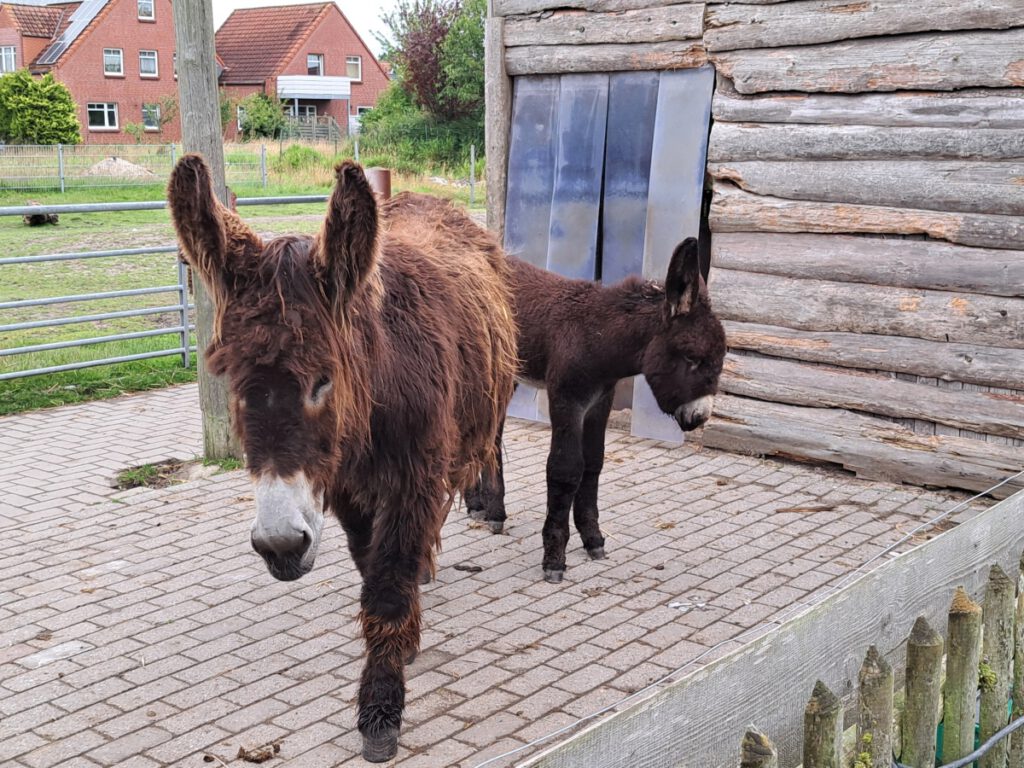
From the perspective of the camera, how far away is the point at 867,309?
24.5 feet

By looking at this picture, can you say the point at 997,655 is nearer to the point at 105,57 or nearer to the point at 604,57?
the point at 604,57

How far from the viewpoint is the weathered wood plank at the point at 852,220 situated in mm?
6910

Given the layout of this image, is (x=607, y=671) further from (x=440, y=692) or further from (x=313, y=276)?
(x=313, y=276)

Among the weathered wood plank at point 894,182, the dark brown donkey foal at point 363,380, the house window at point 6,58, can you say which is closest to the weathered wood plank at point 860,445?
the weathered wood plank at point 894,182

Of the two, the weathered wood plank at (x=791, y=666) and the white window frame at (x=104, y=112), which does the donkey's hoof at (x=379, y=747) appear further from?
the white window frame at (x=104, y=112)

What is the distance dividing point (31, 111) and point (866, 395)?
3540 centimetres

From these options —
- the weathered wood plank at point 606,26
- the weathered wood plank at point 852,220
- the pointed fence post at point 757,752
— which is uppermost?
the weathered wood plank at point 606,26

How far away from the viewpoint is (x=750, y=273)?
8.12 m

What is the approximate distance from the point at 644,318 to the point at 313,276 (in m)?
2.78

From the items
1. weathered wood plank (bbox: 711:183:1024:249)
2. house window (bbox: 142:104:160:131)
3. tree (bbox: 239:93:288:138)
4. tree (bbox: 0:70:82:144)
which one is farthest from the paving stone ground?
house window (bbox: 142:104:160:131)

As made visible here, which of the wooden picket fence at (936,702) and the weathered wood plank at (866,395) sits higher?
the wooden picket fence at (936,702)

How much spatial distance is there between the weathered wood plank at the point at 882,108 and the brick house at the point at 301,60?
158ft

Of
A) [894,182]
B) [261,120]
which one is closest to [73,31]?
[261,120]

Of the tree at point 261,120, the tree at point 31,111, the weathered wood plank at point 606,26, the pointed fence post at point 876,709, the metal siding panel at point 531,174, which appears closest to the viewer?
the pointed fence post at point 876,709
